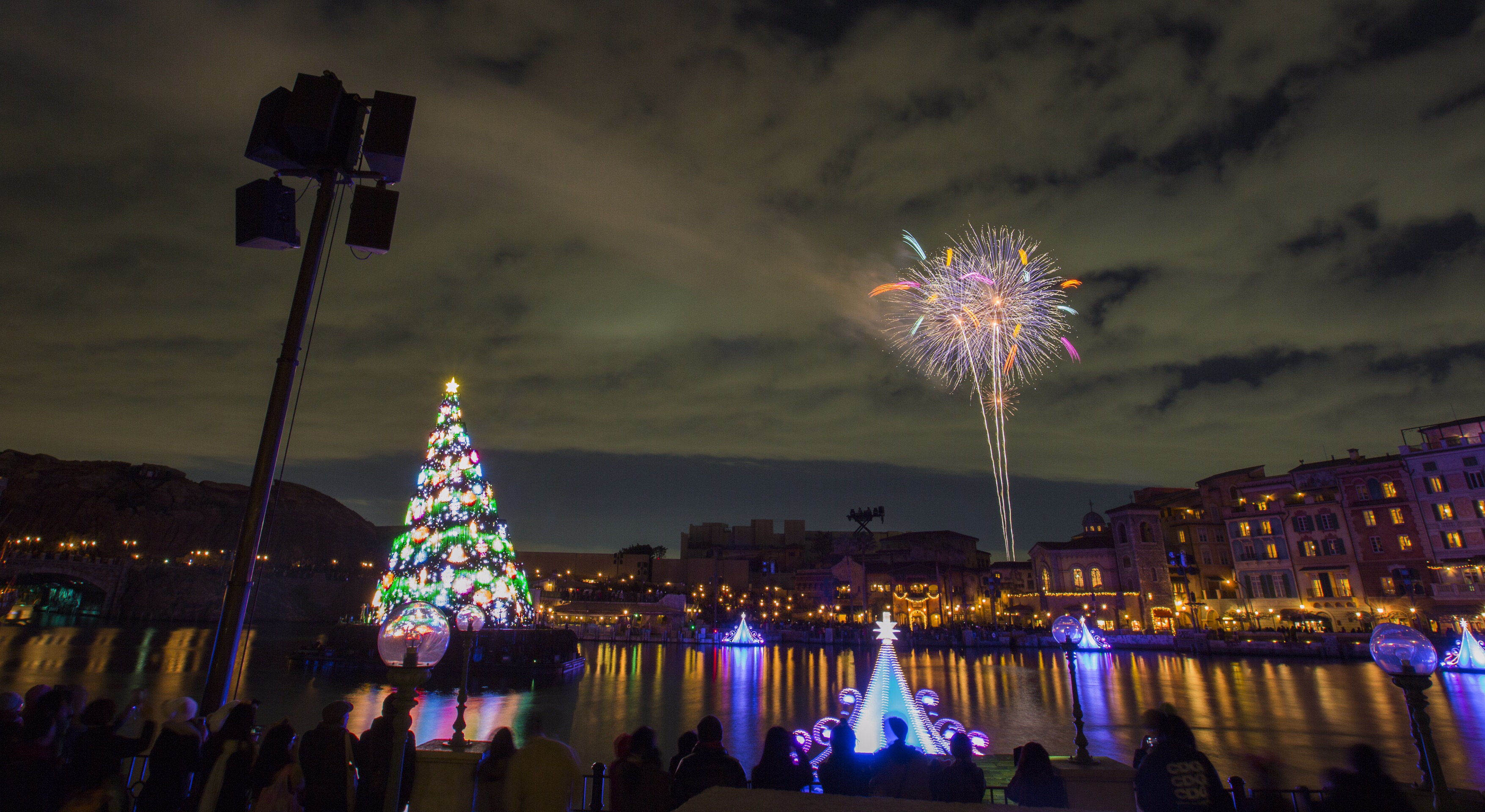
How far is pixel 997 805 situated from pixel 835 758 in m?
3.09

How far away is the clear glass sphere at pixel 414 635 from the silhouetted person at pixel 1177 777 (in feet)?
16.6

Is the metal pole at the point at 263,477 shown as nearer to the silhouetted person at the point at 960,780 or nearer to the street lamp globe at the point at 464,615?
the silhouetted person at the point at 960,780

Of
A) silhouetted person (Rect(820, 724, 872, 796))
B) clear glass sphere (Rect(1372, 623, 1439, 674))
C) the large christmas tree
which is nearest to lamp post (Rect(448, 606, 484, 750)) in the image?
silhouetted person (Rect(820, 724, 872, 796))

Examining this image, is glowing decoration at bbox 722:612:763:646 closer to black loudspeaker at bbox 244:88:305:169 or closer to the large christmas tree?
the large christmas tree

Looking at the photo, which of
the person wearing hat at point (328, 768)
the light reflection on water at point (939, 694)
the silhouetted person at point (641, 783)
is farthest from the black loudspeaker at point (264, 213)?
the light reflection on water at point (939, 694)

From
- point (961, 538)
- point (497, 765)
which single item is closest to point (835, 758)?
point (497, 765)

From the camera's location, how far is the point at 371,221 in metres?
5.86

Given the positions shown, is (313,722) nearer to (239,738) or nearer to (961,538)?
(239,738)

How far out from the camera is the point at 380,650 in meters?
4.71

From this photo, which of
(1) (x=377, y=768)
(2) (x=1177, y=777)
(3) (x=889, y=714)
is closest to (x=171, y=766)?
(1) (x=377, y=768)

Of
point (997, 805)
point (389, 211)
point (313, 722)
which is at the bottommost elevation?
point (313, 722)

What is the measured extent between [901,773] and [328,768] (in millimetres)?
4393

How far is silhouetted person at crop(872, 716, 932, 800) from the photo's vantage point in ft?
16.6

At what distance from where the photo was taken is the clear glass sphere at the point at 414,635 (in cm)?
471
